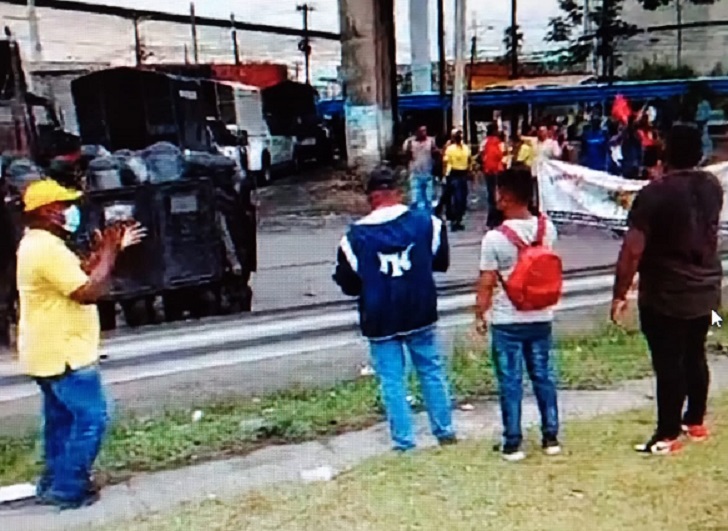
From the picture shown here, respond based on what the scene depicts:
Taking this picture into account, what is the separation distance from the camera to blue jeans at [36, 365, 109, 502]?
5438 mm

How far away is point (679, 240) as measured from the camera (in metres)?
5.25

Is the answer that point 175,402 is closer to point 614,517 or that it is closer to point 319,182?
point 614,517

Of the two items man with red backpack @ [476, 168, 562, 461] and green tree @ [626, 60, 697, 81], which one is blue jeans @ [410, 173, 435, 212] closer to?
man with red backpack @ [476, 168, 562, 461]

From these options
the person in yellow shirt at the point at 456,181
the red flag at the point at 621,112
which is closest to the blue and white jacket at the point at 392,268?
the person in yellow shirt at the point at 456,181

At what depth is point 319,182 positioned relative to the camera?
94.1 feet

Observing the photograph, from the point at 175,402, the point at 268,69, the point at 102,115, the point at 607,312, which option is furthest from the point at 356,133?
the point at 175,402

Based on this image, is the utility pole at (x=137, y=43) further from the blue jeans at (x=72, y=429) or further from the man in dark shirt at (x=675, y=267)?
the man in dark shirt at (x=675, y=267)

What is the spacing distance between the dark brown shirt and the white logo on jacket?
1.03 metres

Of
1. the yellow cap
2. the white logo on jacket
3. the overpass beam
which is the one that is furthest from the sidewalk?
the overpass beam

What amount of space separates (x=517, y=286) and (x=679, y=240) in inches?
28.6

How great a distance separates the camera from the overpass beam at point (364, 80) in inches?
1031

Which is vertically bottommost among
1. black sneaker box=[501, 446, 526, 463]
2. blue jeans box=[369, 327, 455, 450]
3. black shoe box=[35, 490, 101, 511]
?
black shoe box=[35, 490, 101, 511]

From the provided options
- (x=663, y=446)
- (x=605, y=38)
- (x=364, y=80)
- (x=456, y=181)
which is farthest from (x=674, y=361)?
(x=605, y=38)

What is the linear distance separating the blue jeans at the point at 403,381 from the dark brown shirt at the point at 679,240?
1080mm
